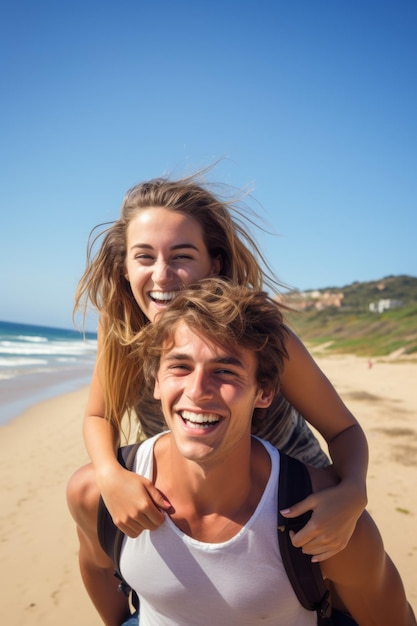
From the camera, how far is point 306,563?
2102mm

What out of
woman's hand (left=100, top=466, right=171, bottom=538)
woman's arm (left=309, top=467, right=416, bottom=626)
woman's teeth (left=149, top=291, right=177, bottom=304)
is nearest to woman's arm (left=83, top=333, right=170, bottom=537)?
woman's hand (left=100, top=466, right=171, bottom=538)

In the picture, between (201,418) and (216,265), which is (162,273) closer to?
(216,265)

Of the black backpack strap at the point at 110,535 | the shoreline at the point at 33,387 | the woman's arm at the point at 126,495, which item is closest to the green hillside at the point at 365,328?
the woman's arm at the point at 126,495

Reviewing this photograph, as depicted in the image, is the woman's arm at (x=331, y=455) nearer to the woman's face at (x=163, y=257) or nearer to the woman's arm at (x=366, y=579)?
the woman's arm at (x=366, y=579)

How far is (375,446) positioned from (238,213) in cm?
661

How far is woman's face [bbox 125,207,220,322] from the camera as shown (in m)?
2.86

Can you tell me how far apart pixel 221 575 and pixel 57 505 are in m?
5.01

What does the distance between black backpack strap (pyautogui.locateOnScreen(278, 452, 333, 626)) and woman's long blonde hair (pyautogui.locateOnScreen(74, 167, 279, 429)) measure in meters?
1.16

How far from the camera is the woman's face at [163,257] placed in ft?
9.37

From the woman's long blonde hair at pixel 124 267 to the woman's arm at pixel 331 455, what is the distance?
25.8 inches

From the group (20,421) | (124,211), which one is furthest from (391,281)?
(124,211)

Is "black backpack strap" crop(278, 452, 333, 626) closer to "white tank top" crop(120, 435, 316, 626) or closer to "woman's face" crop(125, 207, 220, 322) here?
"white tank top" crop(120, 435, 316, 626)

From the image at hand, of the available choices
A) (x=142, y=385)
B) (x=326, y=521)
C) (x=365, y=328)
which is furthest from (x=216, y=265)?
(x=365, y=328)

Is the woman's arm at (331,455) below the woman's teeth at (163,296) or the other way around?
below
